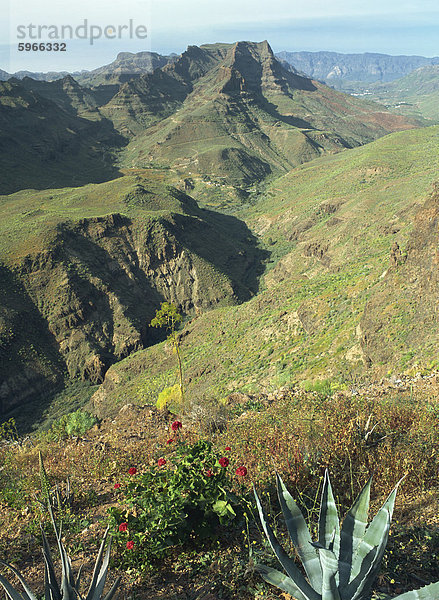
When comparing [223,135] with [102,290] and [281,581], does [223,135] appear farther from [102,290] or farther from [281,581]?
[281,581]

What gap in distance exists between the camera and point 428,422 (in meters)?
5.89

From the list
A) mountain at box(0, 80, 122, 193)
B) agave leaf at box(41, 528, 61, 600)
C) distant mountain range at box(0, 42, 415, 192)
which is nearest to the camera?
agave leaf at box(41, 528, 61, 600)

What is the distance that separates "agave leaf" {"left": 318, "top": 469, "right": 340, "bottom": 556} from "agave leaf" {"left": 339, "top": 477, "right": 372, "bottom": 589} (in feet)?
0.27

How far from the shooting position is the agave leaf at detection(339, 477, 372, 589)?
10.2 ft

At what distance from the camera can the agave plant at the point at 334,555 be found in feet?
8.47

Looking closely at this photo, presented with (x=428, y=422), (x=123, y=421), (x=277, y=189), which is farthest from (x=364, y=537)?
(x=277, y=189)

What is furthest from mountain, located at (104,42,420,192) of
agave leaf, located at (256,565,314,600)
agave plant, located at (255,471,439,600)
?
agave leaf, located at (256,565,314,600)

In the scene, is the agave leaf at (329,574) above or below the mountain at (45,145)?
below

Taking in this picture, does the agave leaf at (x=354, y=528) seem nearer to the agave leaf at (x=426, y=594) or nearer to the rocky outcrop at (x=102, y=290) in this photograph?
the agave leaf at (x=426, y=594)

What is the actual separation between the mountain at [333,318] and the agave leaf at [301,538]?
37.1 ft

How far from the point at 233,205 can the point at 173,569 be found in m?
95.0

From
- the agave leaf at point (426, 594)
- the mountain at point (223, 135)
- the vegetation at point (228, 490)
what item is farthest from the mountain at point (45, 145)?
the agave leaf at point (426, 594)

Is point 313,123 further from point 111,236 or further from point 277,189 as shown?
point 111,236

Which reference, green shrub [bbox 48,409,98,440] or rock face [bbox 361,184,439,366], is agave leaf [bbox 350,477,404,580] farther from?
rock face [bbox 361,184,439,366]
